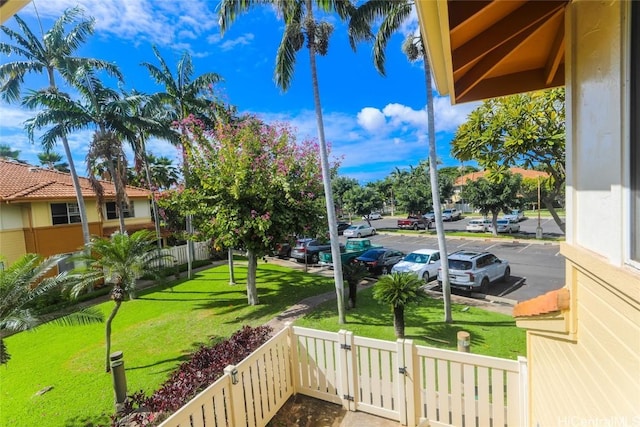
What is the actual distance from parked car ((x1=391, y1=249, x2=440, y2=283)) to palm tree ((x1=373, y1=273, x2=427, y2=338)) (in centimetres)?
531

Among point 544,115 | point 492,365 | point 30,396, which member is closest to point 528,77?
point 544,115

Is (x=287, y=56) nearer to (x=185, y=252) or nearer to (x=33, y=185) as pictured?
(x=185, y=252)

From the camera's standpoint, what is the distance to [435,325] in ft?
27.7

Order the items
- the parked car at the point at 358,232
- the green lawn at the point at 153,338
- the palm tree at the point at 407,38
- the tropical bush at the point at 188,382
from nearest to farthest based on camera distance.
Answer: the tropical bush at the point at 188,382, the green lawn at the point at 153,338, the palm tree at the point at 407,38, the parked car at the point at 358,232

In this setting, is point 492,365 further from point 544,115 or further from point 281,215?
point 281,215

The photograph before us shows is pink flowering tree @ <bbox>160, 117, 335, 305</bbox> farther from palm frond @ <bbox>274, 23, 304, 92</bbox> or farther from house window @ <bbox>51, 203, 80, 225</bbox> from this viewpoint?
house window @ <bbox>51, 203, 80, 225</bbox>

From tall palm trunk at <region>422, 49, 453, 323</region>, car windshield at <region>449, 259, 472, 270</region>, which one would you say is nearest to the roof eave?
tall palm trunk at <region>422, 49, 453, 323</region>

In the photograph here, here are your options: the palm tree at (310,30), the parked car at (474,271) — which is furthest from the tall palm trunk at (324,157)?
the parked car at (474,271)

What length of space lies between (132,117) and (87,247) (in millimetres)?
9175

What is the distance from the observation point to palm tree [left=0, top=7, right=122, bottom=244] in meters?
12.2

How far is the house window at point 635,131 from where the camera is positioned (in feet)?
4.26

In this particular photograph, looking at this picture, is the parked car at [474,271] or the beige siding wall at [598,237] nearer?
the beige siding wall at [598,237]

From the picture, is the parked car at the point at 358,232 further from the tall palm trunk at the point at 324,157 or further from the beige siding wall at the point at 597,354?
the beige siding wall at the point at 597,354

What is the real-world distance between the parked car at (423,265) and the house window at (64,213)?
56.2ft
